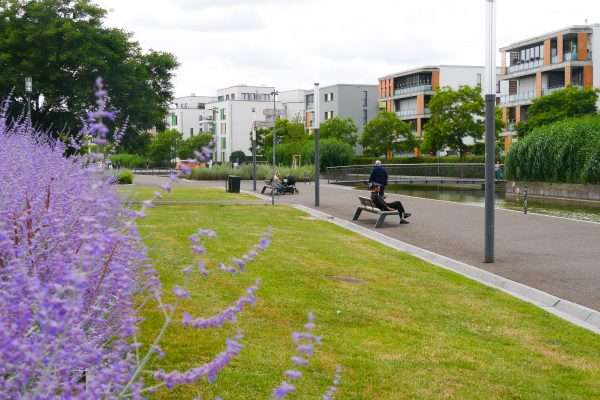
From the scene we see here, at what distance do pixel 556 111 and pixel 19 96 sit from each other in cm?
3993

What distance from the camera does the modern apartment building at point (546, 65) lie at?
69375mm

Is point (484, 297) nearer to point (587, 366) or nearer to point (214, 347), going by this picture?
point (587, 366)

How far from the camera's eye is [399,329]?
25.1 feet

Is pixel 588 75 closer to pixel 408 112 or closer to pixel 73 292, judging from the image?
pixel 408 112

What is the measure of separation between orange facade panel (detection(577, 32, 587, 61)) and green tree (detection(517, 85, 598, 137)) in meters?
8.94

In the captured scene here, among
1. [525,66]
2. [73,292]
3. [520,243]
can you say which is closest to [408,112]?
[525,66]

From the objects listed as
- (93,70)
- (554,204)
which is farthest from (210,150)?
(93,70)

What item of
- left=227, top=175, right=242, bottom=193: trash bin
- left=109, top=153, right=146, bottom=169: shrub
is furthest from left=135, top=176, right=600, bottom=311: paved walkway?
left=109, top=153, right=146, bottom=169: shrub

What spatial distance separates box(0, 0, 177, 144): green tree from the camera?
39375mm

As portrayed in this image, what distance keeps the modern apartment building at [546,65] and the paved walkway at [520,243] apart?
48755 millimetres

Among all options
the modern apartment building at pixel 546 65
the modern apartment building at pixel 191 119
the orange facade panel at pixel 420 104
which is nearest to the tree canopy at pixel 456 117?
the modern apartment building at pixel 546 65

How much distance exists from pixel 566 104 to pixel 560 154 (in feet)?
92.6

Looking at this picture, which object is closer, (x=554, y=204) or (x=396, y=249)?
(x=396, y=249)

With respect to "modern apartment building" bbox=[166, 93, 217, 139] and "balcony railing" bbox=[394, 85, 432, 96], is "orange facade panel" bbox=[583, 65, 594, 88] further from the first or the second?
"modern apartment building" bbox=[166, 93, 217, 139]
